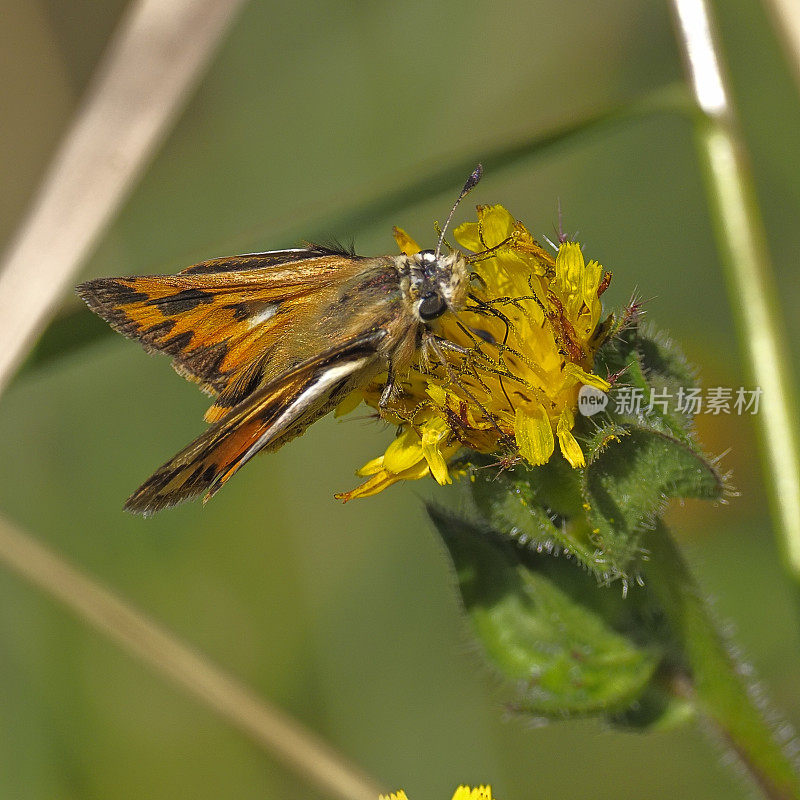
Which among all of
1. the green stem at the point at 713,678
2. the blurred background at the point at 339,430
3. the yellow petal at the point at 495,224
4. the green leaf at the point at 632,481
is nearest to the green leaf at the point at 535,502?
the green leaf at the point at 632,481

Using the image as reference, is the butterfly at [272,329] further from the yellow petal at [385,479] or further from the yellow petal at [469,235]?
the yellow petal at [385,479]

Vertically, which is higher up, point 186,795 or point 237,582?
point 237,582

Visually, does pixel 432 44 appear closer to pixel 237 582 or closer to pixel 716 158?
pixel 716 158

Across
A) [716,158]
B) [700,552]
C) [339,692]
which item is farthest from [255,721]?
[716,158]

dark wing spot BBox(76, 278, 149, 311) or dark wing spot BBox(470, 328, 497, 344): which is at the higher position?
dark wing spot BBox(470, 328, 497, 344)

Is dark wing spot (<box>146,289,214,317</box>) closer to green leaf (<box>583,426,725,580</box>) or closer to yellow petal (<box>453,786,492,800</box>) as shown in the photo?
green leaf (<box>583,426,725,580</box>)

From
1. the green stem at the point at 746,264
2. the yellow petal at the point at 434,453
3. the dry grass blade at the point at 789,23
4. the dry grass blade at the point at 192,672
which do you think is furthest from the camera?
the dry grass blade at the point at 192,672

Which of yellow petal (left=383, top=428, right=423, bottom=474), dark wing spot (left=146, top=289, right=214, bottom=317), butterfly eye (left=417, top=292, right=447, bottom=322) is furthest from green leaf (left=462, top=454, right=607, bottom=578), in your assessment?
dark wing spot (left=146, top=289, right=214, bottom=317)
